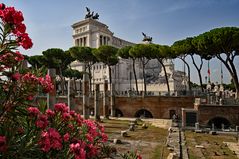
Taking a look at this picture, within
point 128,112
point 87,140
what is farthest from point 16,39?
point 128,112

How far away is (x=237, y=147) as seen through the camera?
17.0m

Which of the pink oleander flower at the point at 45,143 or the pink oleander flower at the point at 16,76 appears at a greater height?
the pink oleander flower at the point at 16,76

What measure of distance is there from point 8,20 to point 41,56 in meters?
51.7

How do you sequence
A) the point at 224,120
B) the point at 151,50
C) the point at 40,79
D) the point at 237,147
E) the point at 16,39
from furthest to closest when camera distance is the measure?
the point at 151,50 → the point at 224,120 → the point at 237,147 → the point at 40,79 → the point at 16,39

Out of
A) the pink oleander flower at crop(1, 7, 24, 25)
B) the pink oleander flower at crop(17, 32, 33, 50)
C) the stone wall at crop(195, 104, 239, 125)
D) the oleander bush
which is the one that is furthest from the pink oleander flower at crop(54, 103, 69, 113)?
the stone wall at crop(195, 104, 239, 125)

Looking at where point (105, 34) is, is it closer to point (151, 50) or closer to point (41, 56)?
point (41, 56)

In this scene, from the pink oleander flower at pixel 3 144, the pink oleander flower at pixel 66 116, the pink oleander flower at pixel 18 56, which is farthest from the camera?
the pink oleander flower at pixel 66 116

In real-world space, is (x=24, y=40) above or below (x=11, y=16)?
below

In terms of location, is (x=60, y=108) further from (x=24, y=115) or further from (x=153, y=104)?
(x=153, y=104)

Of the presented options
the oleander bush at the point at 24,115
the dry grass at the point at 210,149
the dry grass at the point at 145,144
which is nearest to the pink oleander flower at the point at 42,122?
the oleander bush at the point at 24,115

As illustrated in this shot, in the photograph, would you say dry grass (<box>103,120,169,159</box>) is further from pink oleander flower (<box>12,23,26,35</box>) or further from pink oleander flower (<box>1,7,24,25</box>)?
pink oleander flower (<box>1,7,24,25</box>)

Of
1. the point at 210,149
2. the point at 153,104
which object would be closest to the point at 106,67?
the point at 153,104

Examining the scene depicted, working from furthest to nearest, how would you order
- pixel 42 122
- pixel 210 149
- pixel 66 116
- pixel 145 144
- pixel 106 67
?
1. pixel 106 67
2. pixel 145 144
3. pixel 210 149
4. pixel 66 116
5. pixel 42 122

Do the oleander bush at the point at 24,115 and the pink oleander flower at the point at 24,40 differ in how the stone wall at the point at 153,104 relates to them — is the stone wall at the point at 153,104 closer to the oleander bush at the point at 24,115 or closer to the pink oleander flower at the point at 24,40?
the oleander bush at the point at 24,115
